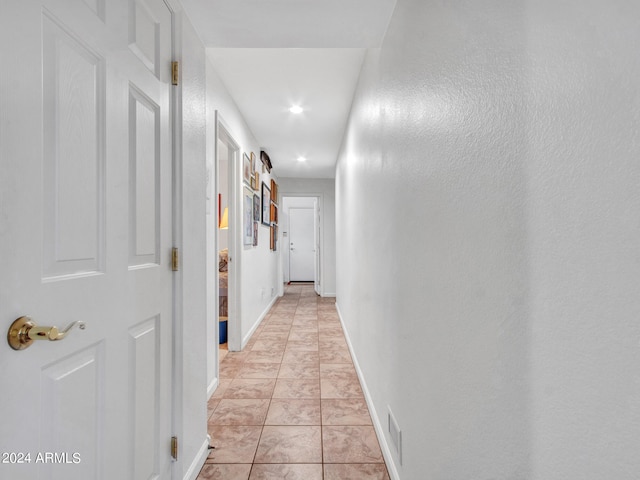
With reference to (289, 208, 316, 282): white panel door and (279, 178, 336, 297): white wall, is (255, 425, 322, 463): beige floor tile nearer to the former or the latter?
(279, 178, 336, 297): white wall

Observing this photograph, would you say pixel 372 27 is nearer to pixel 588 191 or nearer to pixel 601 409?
pixel 588 191

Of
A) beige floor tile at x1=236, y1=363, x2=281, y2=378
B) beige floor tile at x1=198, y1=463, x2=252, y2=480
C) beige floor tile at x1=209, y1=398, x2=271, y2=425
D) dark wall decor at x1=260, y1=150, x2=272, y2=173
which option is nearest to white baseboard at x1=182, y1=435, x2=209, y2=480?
beige floor tile at x1=198, y1=463, x2=252, y2=480

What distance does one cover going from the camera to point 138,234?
121cm

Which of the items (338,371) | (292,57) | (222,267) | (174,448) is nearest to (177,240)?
(174,448)

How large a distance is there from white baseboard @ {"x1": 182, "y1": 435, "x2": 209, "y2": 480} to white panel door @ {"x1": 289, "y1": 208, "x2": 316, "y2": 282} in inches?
314

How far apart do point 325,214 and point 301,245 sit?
3.07 m

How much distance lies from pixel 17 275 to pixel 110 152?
45cm

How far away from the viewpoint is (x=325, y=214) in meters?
6.99

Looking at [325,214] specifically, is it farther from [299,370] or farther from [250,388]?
[250,388]

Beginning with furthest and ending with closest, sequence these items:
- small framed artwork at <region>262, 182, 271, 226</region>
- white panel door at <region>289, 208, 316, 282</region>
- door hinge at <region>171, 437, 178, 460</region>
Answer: white panel door at <region>289, 208, 316, 282</region>
small framed artwork at <region>262, 182, 271, 226</region>
door hinge at <region>171, 437, 178, 460</region>

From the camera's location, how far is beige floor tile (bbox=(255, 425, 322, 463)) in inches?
69.7

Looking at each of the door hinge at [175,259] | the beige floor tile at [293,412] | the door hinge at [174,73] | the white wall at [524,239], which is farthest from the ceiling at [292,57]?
the beige floor tile at [293,412]

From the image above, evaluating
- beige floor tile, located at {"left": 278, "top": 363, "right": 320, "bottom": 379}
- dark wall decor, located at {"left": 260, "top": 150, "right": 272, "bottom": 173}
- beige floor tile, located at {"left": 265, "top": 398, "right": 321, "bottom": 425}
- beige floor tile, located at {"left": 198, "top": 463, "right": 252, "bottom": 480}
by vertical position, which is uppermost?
dark wall decor, located at {"left": 260, "top": 150, "right": 272, "bottom": 173}

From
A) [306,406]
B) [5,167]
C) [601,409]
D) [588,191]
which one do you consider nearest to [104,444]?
[5,167]
